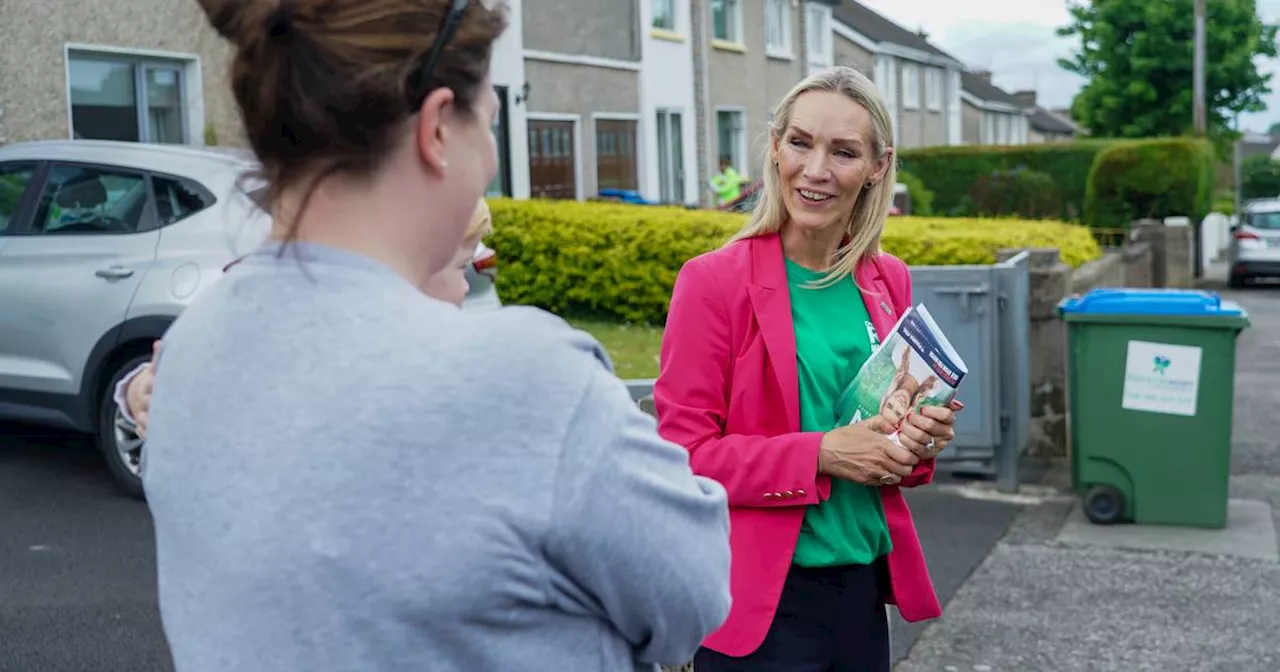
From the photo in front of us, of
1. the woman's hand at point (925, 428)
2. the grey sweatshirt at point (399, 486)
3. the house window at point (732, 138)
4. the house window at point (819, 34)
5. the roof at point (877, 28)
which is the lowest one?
the woman's hand at point (925, 428)

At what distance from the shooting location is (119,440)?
7.18 metres

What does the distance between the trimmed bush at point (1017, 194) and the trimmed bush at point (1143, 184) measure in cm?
417

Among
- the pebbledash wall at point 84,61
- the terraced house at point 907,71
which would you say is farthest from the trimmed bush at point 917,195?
the pebbledash wall at point 84,61

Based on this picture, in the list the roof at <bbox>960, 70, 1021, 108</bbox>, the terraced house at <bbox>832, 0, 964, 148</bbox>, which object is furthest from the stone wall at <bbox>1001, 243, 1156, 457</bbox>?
the roof at <bbox>960, 70, 1021, 108</bbox>

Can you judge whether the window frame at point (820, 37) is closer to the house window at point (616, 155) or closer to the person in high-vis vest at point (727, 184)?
the person in high-vis vest at point (727, 184)

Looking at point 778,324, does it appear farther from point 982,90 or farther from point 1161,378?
point 982,90

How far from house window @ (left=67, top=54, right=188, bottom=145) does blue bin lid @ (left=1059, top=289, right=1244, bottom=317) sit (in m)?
8.70

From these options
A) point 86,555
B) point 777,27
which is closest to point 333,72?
point 86,555

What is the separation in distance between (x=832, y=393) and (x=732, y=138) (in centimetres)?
2722

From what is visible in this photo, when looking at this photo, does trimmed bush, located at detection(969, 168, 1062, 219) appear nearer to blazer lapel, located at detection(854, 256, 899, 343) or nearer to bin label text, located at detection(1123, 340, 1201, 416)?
bin label text, located at detection(1123, 340, 1201, 416)

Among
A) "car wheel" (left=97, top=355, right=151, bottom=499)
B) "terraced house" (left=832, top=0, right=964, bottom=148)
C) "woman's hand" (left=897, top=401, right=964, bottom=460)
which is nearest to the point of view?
"woman's hand" (left=897, top=401, right=964, bottom=460)

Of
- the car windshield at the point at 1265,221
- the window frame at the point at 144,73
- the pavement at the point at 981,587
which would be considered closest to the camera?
the pavement at the point at 981,587

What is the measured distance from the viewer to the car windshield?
2569cm

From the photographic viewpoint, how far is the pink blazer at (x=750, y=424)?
9.05ft
